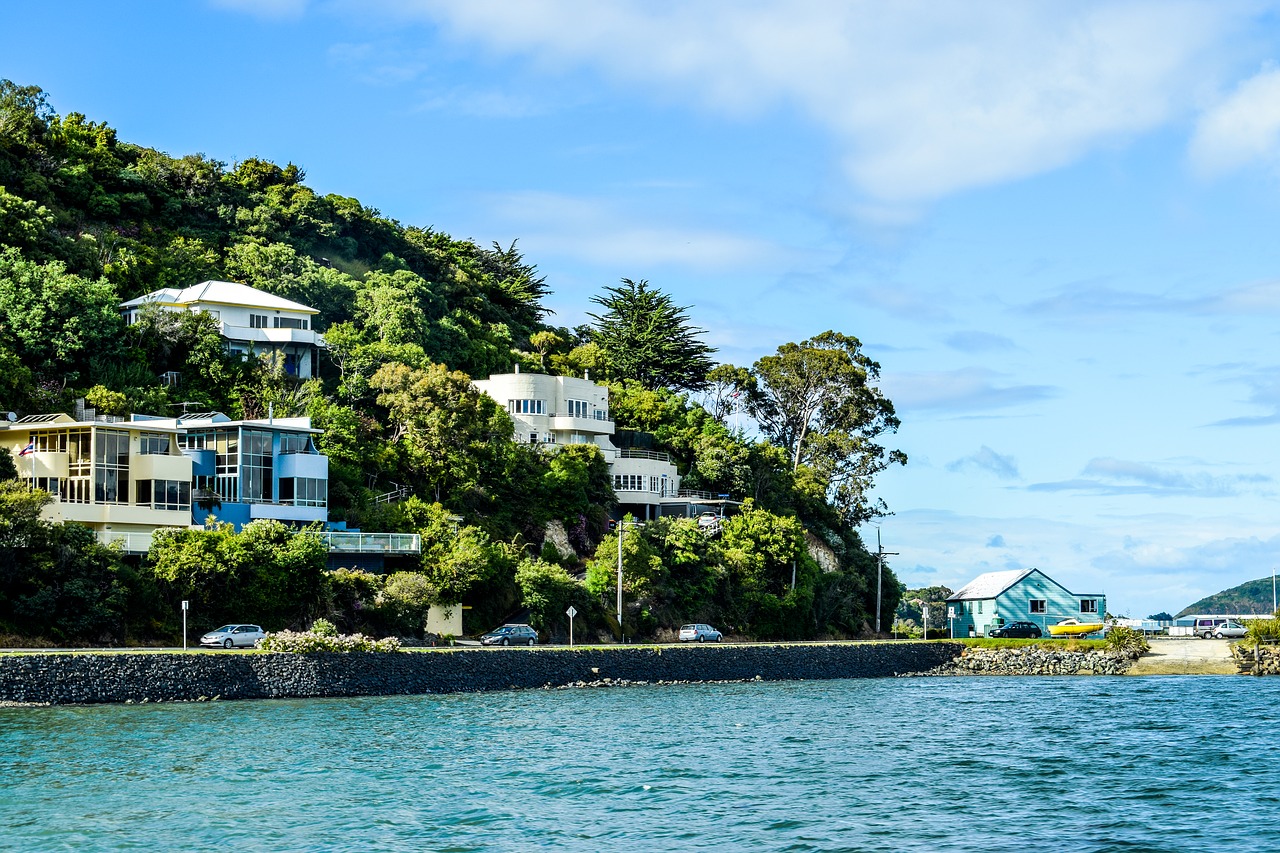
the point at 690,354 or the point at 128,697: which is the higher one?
the point at 690,354

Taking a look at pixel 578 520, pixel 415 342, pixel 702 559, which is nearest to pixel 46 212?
pixel 415 342

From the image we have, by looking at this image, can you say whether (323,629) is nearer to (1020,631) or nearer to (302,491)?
(302,491)

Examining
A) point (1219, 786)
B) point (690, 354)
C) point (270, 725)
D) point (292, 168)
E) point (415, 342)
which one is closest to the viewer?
point (1219, 786)

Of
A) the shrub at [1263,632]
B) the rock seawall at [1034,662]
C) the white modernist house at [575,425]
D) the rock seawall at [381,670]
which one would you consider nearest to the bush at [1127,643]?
the rock seawall at [1034,662]

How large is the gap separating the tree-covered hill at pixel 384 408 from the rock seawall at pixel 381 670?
289 inches

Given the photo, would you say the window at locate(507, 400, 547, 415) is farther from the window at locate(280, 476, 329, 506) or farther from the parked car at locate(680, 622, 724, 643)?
the window at locate(280, 476, 329, 506)

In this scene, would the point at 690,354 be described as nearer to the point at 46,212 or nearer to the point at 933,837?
the point at 46,212

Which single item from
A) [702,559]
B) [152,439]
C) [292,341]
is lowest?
[702,559]

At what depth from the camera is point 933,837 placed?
100ft

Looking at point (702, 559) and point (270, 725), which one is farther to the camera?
point (702, 559)

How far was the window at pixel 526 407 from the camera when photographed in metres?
99.1

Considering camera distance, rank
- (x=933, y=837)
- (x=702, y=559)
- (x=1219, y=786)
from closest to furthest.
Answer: (x=933, y=837)
(x=1219, y=786)
(x=702, y=559)

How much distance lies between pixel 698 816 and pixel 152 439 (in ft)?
152

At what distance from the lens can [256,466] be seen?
74.3m
